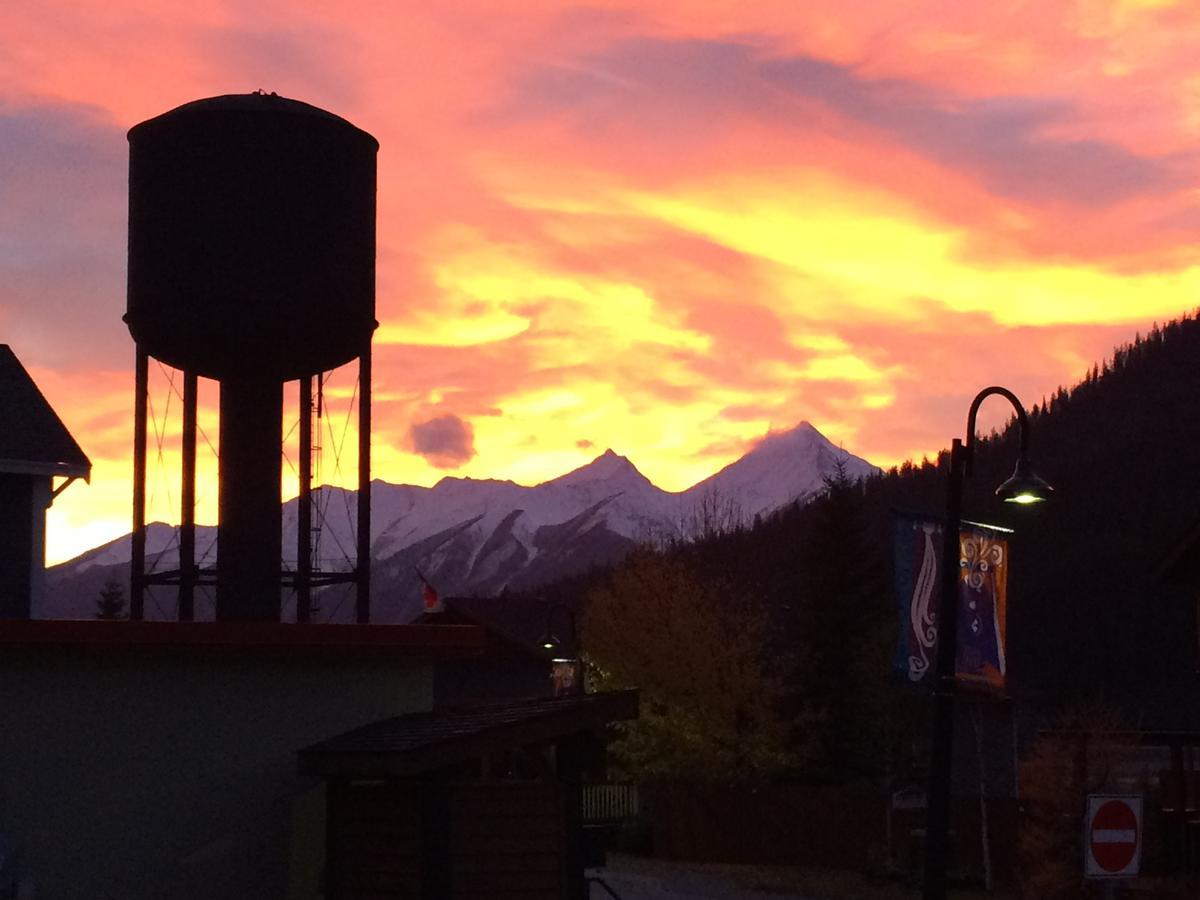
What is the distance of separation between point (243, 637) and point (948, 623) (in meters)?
6.95

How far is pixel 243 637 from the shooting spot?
1736 centimetres

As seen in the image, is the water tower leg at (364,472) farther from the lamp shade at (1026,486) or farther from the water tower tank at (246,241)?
the lamp shade at (1026,486)

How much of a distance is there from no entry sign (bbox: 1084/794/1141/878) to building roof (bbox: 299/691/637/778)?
4877 millimetres

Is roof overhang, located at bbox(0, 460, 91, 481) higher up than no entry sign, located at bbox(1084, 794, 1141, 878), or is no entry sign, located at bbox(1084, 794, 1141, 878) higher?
roof overhang, located at bbox(0, 460, 91, 481)

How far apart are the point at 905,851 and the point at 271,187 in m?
20.9

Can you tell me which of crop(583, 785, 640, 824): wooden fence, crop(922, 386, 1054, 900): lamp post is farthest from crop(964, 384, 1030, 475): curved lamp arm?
crop(583, 785, 640, 824): wooden fence

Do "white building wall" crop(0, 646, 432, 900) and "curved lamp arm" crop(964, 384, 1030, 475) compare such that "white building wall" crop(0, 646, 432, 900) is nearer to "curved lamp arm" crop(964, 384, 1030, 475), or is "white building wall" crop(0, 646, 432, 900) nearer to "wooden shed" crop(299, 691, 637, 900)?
"wooden shed" crop(299, 691, 637, 900)

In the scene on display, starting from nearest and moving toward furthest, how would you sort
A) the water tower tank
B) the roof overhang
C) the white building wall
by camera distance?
1. the white building wall
2. the water tower tank
3. the roof overhang

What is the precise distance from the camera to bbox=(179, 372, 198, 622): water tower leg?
80.8 ft

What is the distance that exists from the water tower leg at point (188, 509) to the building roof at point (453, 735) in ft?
24.3

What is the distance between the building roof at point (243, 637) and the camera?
635 inches

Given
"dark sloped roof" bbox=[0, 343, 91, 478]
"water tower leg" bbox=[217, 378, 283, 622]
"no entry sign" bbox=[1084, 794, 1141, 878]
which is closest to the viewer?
Answer: "no entry sign" bbox=[1084, 794, 1141, 878]

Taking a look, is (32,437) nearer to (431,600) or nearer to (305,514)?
(305,514)

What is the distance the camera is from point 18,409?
3048 centimetres
